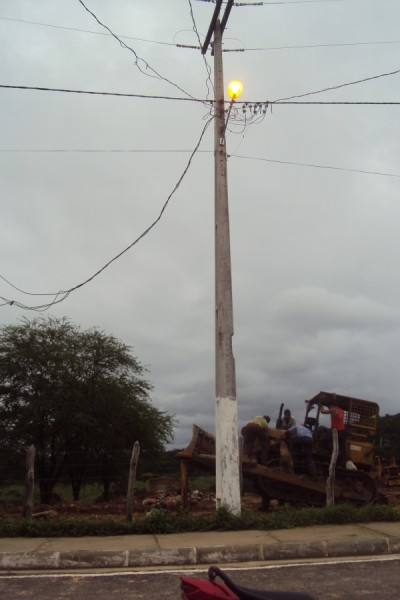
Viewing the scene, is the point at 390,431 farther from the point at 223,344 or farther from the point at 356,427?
the point at 223,344

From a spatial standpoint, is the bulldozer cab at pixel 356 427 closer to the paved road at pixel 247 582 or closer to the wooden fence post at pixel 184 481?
the wooden fence post at pixel 184 481

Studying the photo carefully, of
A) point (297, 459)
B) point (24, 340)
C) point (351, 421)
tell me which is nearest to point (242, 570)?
point (297, 459)

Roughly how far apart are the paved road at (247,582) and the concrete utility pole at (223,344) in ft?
8.83

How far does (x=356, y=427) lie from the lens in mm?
12781

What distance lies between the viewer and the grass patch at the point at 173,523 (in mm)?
8547

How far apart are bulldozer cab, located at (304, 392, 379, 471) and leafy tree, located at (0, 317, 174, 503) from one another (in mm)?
10727

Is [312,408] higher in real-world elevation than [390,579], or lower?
higher

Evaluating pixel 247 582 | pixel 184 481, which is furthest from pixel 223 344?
pixel 247 582

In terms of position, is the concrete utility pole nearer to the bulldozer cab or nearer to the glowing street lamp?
the glowing street lamp

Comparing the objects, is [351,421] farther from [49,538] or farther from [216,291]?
[49,538]

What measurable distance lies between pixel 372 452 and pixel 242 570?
756cm

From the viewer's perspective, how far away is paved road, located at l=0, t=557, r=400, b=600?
527 cm

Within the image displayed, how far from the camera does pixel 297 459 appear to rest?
12289mm

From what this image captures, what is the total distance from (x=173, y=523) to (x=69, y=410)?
44.1 ft
